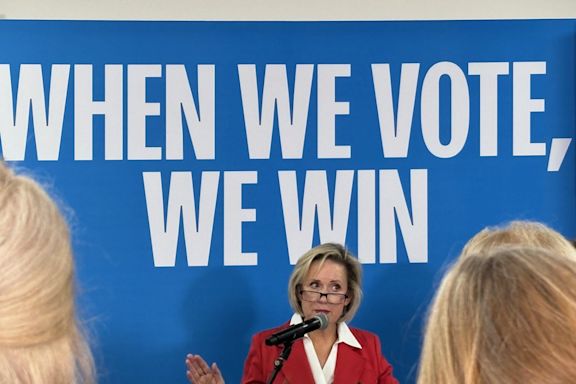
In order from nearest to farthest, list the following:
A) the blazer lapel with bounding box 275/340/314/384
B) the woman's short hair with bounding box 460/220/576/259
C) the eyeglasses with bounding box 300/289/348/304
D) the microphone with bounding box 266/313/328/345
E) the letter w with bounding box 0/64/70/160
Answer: the woman's short hair with bounding box 460/220/576/259
the microphone with bounding box 266/313/328/345
the blazer lapel with bounding box 275/340/314/384
the eyeglasses with bounding box 300/289/348/304
the letter w with bounding box 0/64/70/160

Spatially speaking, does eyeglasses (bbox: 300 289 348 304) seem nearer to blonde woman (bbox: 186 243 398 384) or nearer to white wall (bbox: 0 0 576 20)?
blonde woman (bbox: 186 243 398 384)

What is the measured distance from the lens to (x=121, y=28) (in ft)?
12.4

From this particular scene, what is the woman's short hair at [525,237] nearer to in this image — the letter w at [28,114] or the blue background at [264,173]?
the blue background at [264,173]

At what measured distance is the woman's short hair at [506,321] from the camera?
0.95 metres

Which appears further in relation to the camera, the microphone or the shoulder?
the shoulder

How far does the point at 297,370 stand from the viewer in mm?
3404

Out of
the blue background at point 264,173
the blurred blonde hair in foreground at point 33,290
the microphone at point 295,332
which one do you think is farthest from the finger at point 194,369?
the blurred blonde hair in foreground at point 33,290

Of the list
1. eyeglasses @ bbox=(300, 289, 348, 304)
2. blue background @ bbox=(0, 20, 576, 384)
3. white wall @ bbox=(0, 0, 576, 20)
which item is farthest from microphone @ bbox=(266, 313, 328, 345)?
white wall @ bbox=(0, 0, 576, 20)

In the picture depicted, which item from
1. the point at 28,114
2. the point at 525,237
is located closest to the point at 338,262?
the point at 28,114

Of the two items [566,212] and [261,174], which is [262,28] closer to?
[261,174]

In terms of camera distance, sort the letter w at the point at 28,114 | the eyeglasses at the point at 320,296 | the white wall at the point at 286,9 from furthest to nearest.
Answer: the white wall at the point at 286,9, the letter w at the point at 28,114, the eyeglasses at the point at 320,296

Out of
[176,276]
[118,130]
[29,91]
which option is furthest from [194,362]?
[29,91]

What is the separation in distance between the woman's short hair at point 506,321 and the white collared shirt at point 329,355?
2.43m

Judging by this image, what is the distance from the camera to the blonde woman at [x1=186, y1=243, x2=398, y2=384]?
3.43m
